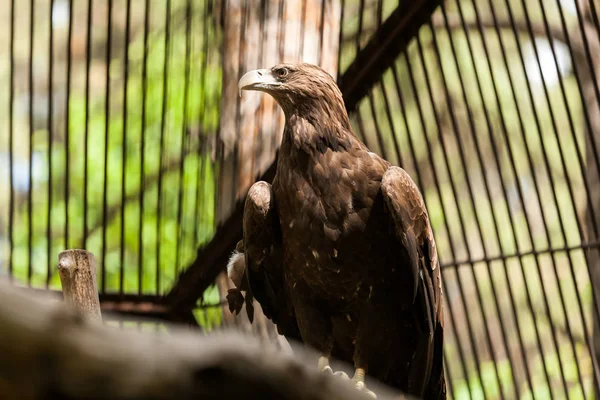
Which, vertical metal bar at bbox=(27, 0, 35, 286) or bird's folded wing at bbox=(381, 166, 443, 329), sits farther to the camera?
vertical metal bar at bbox=(27, 0, 35, 286)

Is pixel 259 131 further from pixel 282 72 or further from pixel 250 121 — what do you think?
pixel 282 72

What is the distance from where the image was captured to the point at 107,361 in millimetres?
803

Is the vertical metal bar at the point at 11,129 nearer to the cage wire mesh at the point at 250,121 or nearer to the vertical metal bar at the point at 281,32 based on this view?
the cage wire mesh at the point at 250,121

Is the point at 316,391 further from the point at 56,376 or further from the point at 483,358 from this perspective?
the point at 483,358

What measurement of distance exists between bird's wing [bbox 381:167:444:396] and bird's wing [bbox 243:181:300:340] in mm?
563

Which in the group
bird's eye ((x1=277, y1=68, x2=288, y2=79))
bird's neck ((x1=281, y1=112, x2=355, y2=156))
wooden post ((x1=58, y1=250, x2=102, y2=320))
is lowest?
wooden post ((x1=58, y1=250, x2=102, y2=320))

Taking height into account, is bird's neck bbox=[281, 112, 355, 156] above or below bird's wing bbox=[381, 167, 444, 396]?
above

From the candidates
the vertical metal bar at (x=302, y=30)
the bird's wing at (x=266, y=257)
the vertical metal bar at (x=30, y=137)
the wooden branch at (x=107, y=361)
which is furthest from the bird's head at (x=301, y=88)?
the wooden branch at (x=107, y=361)

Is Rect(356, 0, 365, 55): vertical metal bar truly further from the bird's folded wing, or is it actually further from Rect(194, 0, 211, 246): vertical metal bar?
the bird's folded wing

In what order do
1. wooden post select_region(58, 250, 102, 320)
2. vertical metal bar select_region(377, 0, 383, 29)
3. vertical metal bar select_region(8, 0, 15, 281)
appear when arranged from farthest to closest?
1. vertical metal bar select_region(8, 0, 15, 281)
2. vertical metal bar select_region(377, 0, 383, 29)
3. wooden post select_region(58, 250, 102, 320)

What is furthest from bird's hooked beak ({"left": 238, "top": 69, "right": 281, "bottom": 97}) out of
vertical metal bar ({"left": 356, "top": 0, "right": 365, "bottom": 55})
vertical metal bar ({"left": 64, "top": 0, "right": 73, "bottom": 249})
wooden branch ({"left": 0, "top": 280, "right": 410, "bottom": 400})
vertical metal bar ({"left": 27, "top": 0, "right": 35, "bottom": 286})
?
wooden branch ({"left": 0, "top": 280, "right": 410, "bottom": 400})

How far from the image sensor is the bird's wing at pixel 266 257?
12.5 ft

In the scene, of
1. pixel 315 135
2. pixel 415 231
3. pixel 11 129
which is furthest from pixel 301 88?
pixel 11 129

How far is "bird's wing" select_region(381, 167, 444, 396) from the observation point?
353cm
